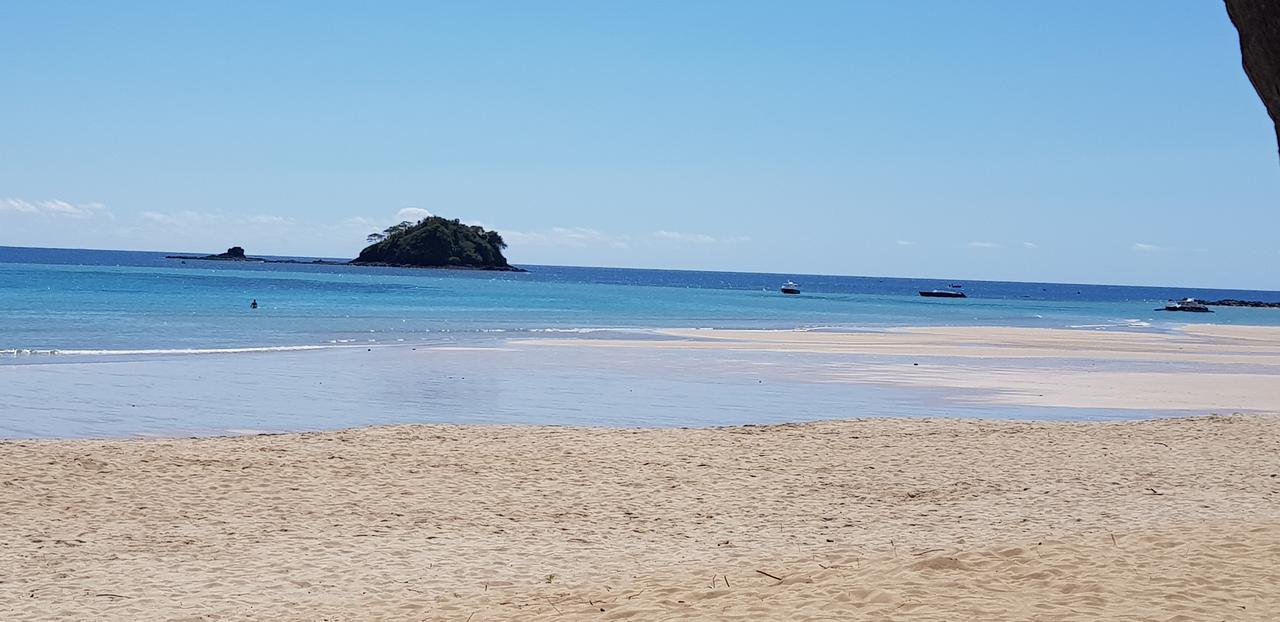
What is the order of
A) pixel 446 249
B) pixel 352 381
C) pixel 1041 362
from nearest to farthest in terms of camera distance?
pixel 352 381 → pixel 1041 362 → pixel 446 249

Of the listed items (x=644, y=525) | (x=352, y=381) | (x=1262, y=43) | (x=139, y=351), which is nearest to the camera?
(x=1262, y=43)

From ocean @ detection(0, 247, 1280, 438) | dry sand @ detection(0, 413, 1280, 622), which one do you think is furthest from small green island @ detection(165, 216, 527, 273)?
dry sand @ detection(0, 413, 1280, 622)

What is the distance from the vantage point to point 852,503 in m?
12.4

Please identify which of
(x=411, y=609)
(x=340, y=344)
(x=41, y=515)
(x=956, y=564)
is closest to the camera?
(x=411, y=609)

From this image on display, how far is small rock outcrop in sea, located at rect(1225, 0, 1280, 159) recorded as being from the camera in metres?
2.81

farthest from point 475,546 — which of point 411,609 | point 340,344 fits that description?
point 340,344

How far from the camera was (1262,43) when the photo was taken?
2.85 metres

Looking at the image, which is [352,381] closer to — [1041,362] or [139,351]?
[139,351]

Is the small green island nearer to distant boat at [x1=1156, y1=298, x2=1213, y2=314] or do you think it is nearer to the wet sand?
distant boat at [x1=1156, y1=298, x2=1213, y2=314]

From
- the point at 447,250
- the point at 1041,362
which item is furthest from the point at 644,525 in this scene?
the point at 447,250

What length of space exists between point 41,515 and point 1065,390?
2119 centimetres

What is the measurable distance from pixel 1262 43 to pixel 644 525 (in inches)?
354

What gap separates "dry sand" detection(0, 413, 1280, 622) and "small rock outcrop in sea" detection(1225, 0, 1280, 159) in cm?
524

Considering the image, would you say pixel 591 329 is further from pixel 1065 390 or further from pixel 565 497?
pixel 565 497
